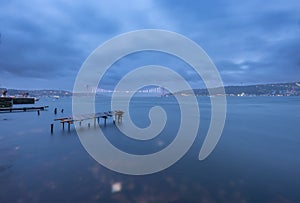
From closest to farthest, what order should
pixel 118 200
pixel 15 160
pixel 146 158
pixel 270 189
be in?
pixel 118 200
pixel 270 189
pixel 15 160
pixel 146 158

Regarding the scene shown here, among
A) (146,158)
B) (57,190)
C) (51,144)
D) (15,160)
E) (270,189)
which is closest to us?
(57,190)

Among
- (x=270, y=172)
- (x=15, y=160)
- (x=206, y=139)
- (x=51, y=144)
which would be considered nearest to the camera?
(x=270, y=172)

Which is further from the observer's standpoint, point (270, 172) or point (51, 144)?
point (51, 144)

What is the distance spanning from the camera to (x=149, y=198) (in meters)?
7.95

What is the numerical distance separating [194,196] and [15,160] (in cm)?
1158

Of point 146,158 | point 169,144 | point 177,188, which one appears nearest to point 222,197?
point 177,188

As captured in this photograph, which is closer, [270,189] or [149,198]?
[149,198]

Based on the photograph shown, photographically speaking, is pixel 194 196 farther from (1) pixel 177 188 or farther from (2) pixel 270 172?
(2) pixel 270 172

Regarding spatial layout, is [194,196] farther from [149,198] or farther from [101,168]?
[101,168]

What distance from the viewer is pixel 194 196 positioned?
26.8 feet

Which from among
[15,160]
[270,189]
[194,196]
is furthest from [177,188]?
[15,160]

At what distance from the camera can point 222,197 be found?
811 centimetres

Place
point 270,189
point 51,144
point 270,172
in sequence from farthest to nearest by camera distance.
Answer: point 51,144 < point 270,172 < point 270,189

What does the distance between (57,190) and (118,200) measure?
3012mm
